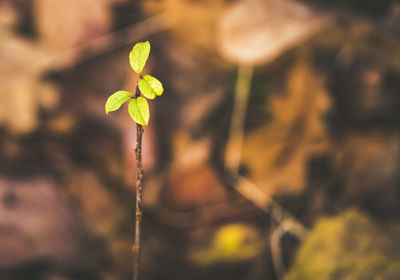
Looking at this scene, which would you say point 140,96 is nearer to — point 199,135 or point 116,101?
point 116,101

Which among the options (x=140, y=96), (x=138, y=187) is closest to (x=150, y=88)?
(x=140, y=96)

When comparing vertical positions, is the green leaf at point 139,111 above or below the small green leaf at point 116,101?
below

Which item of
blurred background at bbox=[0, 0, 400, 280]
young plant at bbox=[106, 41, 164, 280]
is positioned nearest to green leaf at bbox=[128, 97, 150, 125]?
young plant at bbox=[106, 41, 164, 280]

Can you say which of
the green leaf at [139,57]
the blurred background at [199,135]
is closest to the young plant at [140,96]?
the green leaf at [139,57]

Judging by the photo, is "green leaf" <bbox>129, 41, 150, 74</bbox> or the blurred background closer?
"green leaf" <bbox>129, 41, 150, 74</bbox>

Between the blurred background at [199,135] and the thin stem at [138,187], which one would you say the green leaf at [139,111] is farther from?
the blurred background at [199,135]

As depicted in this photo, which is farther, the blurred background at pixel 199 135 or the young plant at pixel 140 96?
the blurred background at pixel 199 135

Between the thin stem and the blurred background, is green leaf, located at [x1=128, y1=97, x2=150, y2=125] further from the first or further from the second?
the blurred background
